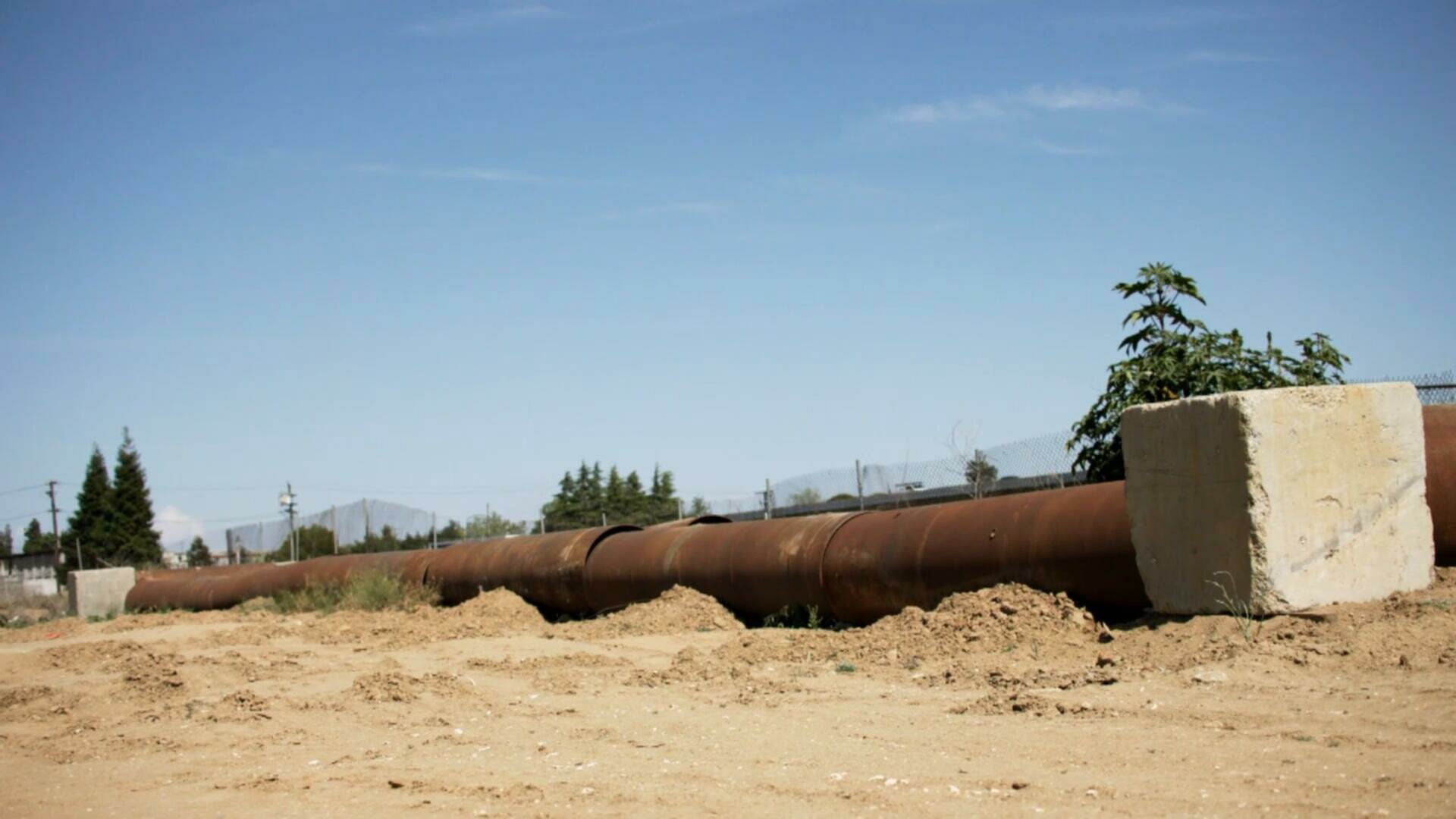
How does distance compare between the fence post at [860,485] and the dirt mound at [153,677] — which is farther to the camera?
the fence post at [860,485]

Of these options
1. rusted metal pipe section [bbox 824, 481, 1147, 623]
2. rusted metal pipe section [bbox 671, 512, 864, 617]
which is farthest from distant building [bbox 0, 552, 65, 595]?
rusted metal pipe section [bbox 824, 481, 1147, 623]

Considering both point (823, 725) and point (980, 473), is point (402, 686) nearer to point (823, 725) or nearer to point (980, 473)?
point (823, 725)

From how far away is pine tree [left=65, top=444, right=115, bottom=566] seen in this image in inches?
1993

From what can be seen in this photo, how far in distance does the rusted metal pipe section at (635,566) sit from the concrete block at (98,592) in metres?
15.0

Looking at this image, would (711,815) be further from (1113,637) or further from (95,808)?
(1113,637)

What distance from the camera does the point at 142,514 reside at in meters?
52.1

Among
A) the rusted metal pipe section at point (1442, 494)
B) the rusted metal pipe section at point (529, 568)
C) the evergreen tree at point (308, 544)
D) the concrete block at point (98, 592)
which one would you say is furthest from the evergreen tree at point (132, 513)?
the rusted metal pipe section at point (1442, 494)

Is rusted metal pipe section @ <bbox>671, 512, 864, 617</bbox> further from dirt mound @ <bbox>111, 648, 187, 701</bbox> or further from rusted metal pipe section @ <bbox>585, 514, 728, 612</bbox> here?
dirt mound @ <bbox>111, 648, 187, 701</bbox>

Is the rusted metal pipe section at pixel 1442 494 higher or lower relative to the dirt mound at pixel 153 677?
higher

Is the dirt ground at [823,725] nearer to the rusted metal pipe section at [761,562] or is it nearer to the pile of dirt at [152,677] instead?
the pile of dirt at [152,677]

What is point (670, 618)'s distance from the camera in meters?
12.1

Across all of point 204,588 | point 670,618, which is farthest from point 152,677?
point 204,588

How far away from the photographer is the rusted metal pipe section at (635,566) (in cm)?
1302

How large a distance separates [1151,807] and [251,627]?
14161mm
